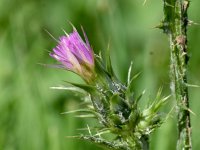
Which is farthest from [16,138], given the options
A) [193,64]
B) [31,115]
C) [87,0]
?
[87,0]

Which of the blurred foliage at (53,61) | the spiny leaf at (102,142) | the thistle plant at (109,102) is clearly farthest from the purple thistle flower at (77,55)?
the blurred foliage at (53,61)

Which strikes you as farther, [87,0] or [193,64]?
[87,0]

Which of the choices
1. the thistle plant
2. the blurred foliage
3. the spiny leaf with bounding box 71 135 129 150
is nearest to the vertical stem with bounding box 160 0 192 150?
the thistle plant

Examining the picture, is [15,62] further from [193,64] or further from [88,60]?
[88,60]

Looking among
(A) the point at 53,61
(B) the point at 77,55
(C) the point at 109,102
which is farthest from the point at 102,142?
(A) the point at 53,61

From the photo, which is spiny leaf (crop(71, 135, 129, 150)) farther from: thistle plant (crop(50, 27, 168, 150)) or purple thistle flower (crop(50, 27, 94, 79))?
purple thistle flower (crop(50, 27, 94, 79))

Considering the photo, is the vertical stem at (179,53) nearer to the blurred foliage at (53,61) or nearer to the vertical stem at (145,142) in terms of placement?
the vertical stem at (145,142)
